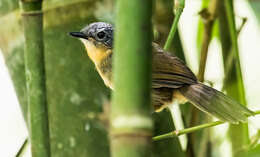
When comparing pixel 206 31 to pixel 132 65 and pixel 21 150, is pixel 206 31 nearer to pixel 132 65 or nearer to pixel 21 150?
pixel 21 150

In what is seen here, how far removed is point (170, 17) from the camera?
5.16 feet

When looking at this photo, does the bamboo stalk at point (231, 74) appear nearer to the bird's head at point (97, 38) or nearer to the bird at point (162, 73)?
the bird at point (162, 73)

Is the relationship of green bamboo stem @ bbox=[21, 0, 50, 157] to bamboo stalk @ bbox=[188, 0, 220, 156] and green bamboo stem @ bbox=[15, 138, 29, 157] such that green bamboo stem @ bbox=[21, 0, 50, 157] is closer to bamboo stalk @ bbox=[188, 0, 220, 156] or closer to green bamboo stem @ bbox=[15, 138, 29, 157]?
green bamboo stem @ bbox=[15, 138, 29, 157]

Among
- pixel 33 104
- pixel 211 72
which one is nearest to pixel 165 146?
pixel 33 104

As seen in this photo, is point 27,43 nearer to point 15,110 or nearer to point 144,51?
point 144,51

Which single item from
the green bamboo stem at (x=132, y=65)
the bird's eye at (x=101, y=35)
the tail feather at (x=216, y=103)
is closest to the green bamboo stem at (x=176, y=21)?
the tail feather at (x=216, y=103)

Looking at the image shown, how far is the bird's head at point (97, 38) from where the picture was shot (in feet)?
4.53

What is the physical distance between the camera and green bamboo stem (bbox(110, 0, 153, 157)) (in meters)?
0.51

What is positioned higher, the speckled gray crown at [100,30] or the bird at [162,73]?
the speckled gray crown at [100,30]

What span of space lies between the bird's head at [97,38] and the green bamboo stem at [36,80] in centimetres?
33

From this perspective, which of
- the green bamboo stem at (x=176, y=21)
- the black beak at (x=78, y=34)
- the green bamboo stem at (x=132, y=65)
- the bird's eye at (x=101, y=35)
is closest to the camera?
the green bamboo stem at (x=132, y=65)

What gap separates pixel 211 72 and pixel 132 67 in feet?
6.09

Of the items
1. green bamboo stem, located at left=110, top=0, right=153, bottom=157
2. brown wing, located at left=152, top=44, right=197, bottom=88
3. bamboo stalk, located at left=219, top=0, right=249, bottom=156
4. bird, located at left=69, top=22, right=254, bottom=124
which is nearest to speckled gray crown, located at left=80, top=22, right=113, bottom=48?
bird, located at left=69, top=22, right=254, bottom=124

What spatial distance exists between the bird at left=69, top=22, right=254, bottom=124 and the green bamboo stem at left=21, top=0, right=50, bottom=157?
45cm
